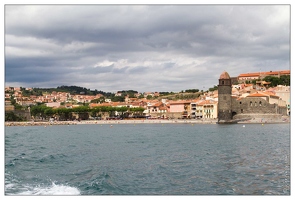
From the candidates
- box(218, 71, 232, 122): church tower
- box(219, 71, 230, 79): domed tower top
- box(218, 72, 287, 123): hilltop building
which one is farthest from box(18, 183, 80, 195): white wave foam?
box(219, 71, 230, 79): domed tower top

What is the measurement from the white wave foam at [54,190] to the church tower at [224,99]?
53.1 meters

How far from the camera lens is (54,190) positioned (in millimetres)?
10531

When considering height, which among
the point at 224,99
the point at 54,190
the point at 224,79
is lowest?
the point at 54,190

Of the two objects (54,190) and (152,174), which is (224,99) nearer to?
(152,174)

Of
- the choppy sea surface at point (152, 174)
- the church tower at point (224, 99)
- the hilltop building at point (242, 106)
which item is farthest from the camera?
the hilltop building at point (242, 106)

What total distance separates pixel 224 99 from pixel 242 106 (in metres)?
3.56

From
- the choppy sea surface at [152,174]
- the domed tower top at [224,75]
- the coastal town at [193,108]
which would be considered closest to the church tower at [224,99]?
the domed tower top at [224,75]

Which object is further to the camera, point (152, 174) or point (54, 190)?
point (152, 174)

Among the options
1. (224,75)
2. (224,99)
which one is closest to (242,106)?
(224,99)

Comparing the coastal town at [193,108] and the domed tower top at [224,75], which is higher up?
the domed tower top at [224,75]

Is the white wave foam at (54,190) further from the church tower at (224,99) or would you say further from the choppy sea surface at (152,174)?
the church tower at (224,99)

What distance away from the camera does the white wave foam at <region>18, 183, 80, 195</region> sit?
10.2 meters

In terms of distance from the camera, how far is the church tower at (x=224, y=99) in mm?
62219

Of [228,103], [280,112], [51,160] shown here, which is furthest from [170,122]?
[51,160]
